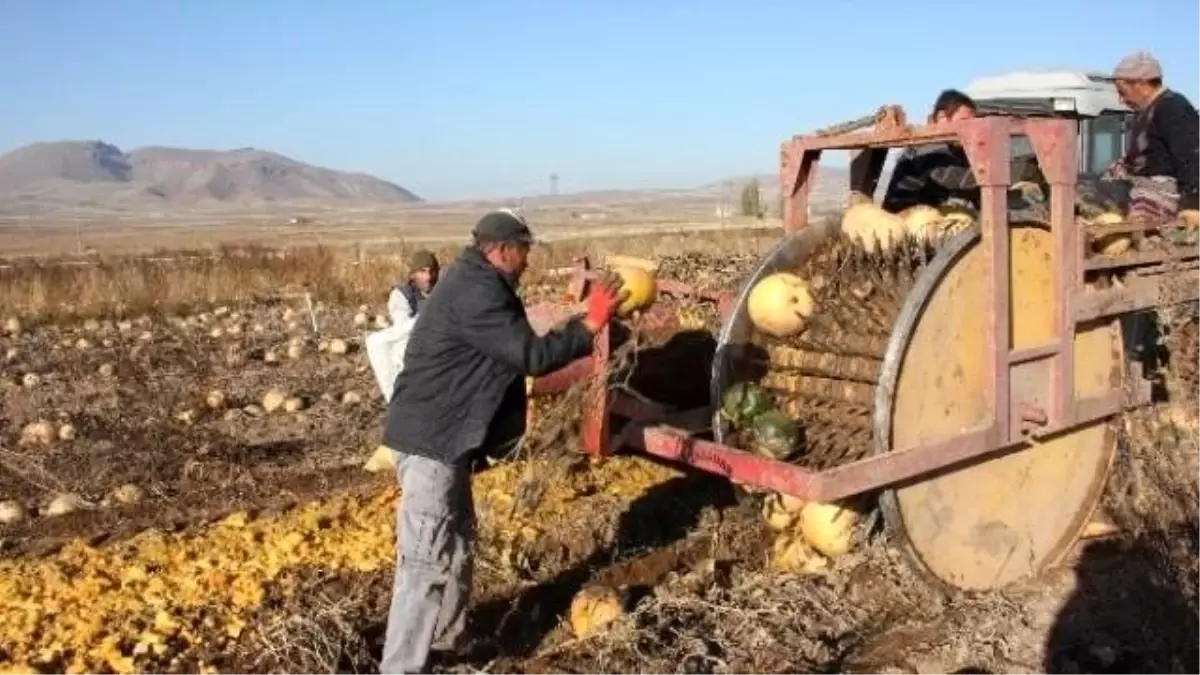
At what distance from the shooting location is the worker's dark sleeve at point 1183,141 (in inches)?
277

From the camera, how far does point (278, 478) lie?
848cm

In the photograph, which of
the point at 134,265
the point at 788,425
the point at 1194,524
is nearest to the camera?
the point at 788,425

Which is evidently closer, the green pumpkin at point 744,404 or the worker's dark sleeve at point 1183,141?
the green pumpkin at point 744,404

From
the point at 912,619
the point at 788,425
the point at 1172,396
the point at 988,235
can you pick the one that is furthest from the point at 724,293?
the point at 1172,396

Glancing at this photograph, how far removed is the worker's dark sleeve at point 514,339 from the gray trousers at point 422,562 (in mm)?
555

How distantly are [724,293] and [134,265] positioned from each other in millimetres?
18465

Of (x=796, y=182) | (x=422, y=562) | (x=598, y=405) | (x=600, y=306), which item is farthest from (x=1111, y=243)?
(x=422, y=562)

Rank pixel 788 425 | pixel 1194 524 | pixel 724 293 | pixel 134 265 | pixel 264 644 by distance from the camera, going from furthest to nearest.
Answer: pixel 134 265
pixel 724 293
pixel 1194 524
pixel 788 425
pixel 264 644

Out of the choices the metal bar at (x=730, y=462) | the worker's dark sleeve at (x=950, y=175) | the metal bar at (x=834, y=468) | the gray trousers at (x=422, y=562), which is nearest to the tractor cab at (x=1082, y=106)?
the worker's dark sleeve at (x=950, y=175)

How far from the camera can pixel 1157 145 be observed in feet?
23.9

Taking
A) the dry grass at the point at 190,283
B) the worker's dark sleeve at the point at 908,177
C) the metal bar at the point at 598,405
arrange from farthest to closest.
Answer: the dry grass at the point at 190,283, the worker's dark sleeve at the point at 908,177, the metal bar at the point at 598,405

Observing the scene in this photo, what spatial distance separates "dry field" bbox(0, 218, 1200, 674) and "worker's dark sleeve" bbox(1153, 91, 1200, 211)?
53.1 inches

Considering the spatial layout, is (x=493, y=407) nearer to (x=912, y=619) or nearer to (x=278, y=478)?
(x=912, y=619)

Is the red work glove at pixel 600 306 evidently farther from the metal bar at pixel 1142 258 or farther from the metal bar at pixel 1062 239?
the metal bar at pixel 1142 258
